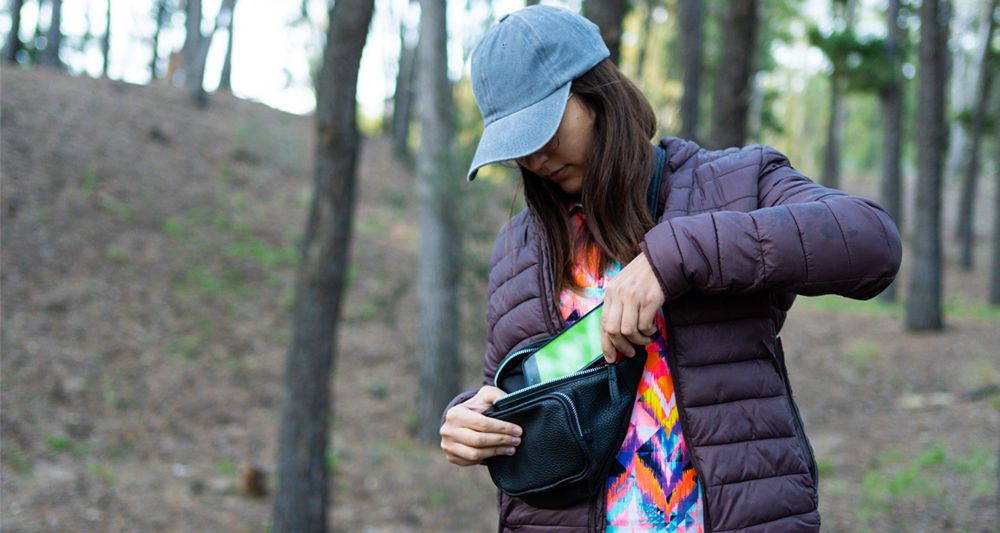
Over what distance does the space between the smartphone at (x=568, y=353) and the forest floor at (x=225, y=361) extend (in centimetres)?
514

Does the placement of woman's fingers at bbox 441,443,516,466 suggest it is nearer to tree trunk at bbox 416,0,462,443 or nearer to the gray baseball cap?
the gray baseball cap

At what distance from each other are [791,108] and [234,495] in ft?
129

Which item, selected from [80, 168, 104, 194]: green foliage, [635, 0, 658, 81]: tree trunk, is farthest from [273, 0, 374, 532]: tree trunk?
[635, 0, 658, 81]: tree trunk

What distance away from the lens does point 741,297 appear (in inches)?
65.6

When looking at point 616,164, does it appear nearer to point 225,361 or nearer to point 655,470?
point 655,470

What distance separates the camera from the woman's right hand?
1.76m

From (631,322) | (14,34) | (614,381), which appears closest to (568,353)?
(614,381)

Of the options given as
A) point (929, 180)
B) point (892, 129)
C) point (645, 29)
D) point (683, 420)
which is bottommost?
point (683, 420)

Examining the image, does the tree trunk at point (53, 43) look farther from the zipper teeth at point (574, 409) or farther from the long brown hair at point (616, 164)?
the zipper teeth at point (574, 409)

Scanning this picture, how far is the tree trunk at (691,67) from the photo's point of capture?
36.6ft

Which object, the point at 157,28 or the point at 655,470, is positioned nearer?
the point at 655,470

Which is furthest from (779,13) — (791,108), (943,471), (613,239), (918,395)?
(613,239)

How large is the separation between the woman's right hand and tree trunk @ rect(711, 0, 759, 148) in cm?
535

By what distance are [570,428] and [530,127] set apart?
62cm
